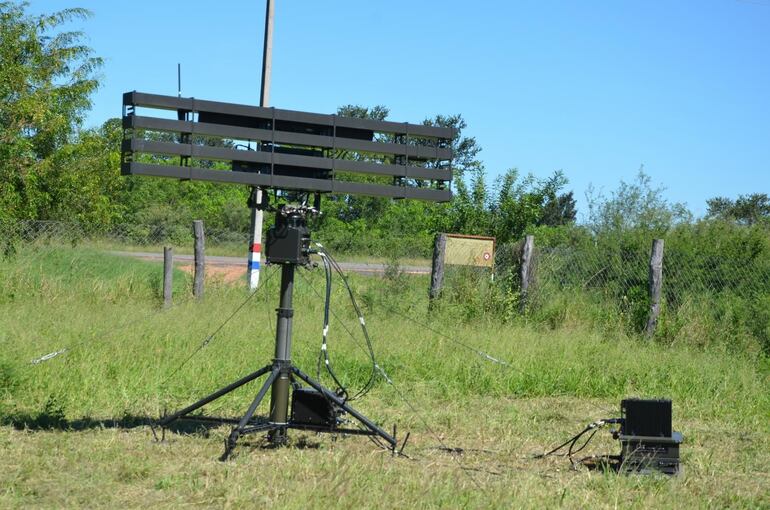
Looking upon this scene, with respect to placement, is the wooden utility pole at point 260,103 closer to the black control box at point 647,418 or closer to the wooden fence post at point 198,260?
the wooden fence post at point 198,260

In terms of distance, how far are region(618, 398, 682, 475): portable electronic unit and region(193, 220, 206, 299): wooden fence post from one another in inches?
358

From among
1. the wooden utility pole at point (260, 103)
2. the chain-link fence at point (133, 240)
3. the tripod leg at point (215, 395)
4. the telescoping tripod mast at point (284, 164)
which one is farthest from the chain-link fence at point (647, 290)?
the tripod leg at point (215, 395)

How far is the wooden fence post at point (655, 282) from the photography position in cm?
1309

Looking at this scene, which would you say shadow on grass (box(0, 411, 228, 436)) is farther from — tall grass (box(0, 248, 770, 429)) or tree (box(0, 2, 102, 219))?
tree (box(0, 2, 102, 219))

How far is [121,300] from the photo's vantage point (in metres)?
13.7

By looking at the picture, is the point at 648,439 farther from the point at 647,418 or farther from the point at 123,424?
the point at 123,424

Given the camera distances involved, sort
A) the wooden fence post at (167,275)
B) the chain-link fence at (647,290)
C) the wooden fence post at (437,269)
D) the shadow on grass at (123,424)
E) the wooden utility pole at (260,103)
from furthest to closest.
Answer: the wooden utility pole at (260,103) → the wooden fence post at (437,269) → the wooden fence post at (167,275) → the chain-link fence at (647,290) → the shadow on grass at (123,424)

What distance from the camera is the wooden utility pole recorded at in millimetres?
16094

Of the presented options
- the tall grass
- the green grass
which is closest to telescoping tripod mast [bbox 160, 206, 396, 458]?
the green grass

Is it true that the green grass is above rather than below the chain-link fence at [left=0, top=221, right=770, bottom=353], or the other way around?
below

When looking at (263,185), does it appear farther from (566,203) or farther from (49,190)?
(566,203)

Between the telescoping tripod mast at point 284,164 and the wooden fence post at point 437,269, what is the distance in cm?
711

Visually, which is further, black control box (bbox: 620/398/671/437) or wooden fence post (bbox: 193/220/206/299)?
wooden fence post (bbox: 193/220/206/299)

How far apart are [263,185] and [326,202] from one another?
36.2m
